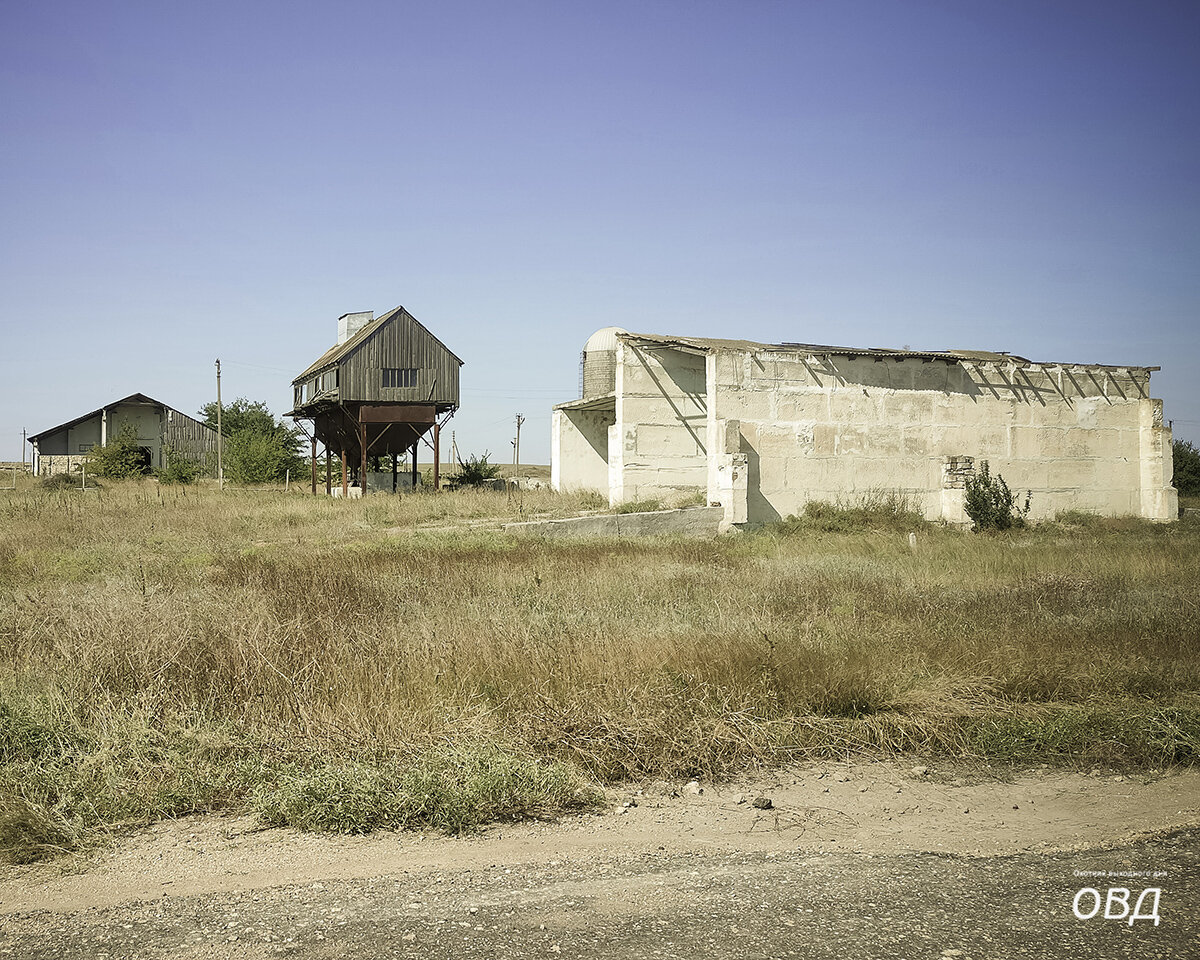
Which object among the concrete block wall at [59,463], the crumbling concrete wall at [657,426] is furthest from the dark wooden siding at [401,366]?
the concrete block wall at [59,463]

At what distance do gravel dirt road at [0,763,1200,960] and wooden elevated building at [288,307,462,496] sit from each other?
1113 inches

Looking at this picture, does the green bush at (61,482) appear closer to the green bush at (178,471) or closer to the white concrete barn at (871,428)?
the green bush at (178,471)

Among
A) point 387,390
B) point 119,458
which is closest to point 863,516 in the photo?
point 387,390

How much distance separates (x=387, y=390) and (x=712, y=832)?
99.6 ft

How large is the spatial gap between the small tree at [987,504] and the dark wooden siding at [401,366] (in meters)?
20.2

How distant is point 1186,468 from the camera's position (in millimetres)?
33406

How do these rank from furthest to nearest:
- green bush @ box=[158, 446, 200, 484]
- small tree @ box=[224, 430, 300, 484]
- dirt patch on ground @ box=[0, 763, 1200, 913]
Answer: green bush @ box=[158, 446, 200, 484]
small tree @ box=[224, 430, 300, 484]
dirt patch on ground @ box=[0, 763, 1200, 913]

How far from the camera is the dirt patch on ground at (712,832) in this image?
376 centimetres

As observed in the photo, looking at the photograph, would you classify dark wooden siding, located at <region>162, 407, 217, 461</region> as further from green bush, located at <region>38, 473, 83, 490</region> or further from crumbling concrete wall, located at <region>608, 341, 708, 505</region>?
crumbling concrete wall, located at <region>608, 341, 708, 505</region>

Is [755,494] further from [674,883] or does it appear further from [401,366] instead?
[401,366]

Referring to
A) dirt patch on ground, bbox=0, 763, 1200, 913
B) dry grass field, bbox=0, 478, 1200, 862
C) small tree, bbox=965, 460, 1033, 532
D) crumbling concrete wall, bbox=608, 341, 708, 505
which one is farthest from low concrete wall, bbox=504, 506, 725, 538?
dirt patch on ground, bbox=0, 763, 1200, 913

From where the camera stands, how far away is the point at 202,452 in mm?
53188

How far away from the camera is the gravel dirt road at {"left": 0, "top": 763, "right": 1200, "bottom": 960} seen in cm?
313

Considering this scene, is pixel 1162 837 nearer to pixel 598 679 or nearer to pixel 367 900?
pixel 598 679
